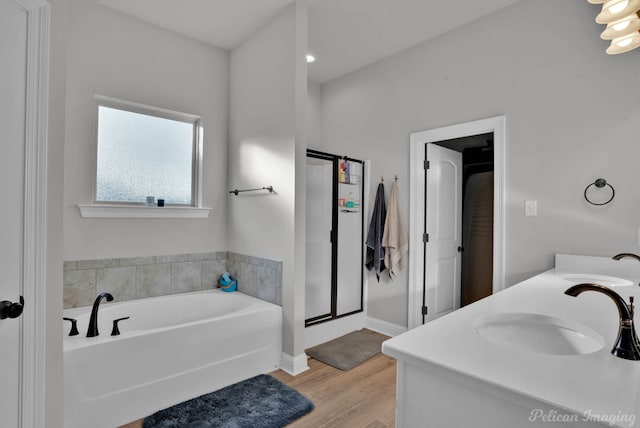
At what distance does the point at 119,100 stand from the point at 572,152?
3.41 metres

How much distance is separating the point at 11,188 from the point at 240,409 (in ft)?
5.42

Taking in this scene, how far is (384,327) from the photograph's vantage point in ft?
11.1

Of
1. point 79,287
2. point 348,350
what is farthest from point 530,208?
point 79,287

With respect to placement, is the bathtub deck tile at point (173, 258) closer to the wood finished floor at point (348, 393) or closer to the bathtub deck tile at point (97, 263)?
the bathtub deck tile at point (97, 263)

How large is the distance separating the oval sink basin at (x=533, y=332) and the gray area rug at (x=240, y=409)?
1.34m

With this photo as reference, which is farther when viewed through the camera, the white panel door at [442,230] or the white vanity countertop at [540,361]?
the white panel door at [442,230]

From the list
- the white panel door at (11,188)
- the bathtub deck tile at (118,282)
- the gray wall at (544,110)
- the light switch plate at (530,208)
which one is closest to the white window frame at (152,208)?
the bathtub deck tile at (118,282)

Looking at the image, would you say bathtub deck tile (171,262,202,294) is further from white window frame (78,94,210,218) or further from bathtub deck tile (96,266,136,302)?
white window frame (78,94,210,218)

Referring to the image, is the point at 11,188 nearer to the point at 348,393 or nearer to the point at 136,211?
the point at 136,211

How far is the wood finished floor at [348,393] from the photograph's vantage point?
193cm

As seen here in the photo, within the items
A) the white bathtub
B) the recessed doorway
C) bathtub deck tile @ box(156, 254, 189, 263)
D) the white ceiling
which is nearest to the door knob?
the white bathtub

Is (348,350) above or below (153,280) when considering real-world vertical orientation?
below

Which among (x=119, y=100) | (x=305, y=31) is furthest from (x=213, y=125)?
(x=305, y=31)

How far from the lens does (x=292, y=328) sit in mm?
2580
